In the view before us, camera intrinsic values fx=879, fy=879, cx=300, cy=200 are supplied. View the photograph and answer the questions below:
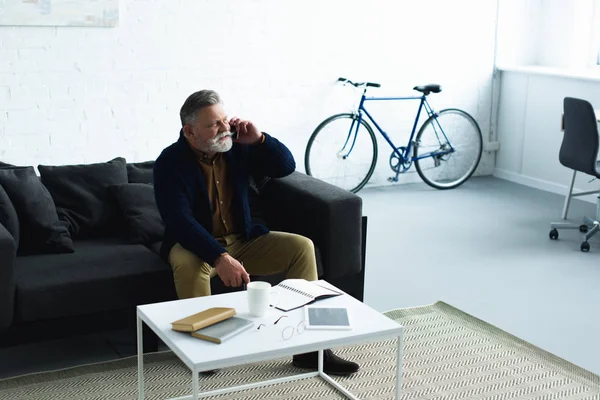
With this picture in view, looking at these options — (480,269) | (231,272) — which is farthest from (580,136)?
(231,272)

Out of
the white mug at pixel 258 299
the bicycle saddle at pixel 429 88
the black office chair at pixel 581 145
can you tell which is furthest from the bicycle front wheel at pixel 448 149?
the white mug at pixel 258 299

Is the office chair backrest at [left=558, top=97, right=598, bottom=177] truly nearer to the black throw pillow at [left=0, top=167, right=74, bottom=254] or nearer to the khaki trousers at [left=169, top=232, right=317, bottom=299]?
the khaki trousers at [left=169, top=232, right=317, bottom=299]

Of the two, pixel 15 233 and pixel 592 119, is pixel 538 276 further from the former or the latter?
pixel 15 233

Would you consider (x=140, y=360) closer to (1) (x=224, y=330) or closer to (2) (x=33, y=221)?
(1) (x=224, y=330)

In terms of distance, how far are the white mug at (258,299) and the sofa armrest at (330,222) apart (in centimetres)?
95

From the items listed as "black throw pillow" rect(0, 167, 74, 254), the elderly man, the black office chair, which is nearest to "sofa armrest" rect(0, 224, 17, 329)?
"black throw pillow" rect(0, 167, 74, 254)

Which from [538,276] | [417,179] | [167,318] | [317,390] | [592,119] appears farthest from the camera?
[417,179]

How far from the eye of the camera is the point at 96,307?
3160 mm

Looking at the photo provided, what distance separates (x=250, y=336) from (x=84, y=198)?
1492 mm

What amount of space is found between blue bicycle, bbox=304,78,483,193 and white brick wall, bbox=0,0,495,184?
11cm

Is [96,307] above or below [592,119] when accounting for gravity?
below

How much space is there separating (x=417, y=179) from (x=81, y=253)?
3696 mm

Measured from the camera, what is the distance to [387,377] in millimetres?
3186

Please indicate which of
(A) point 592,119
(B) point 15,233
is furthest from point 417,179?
(B) point 15,233
